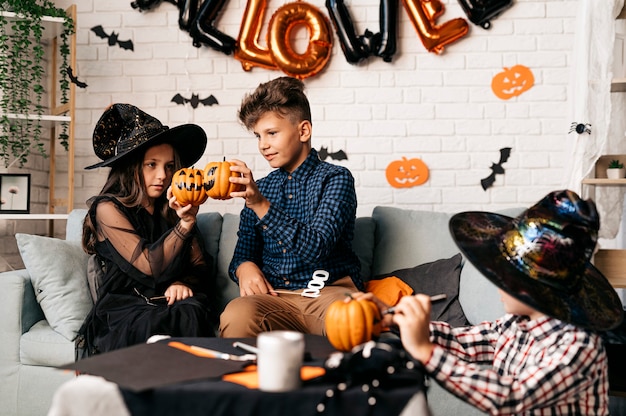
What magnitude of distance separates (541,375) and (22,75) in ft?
10.5

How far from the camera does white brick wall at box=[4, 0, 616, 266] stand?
11.3 ft

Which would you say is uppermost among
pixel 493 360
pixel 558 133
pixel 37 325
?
pixel 558 133

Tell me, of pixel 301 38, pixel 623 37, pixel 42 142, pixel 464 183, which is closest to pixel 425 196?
pixel 464 183

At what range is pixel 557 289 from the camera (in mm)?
1311

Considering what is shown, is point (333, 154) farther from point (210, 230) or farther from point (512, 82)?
point (512, 82)

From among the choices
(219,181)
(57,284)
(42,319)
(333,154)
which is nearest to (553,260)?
(219,181)

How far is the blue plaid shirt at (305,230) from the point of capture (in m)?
2.30

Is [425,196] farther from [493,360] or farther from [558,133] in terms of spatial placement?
[493,360]

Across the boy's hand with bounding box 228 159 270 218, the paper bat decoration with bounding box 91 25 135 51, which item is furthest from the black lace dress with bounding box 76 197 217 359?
the paper bat decoration with bounding box 91 25 135 51

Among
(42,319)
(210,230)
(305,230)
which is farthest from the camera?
(210,230)

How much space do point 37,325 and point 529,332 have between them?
2011 millimetres

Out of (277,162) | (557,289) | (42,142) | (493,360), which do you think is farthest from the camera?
(42,142)

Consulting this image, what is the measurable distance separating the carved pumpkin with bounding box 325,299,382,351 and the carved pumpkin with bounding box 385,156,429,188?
2.18m

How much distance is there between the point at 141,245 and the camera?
2424 millimetres
